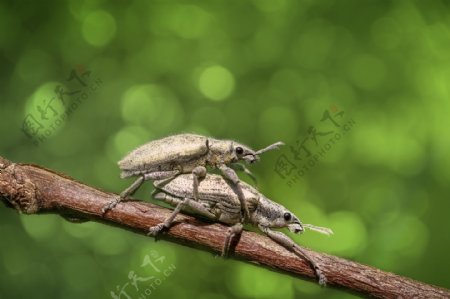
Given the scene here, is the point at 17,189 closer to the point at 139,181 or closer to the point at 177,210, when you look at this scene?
the point at 139,181

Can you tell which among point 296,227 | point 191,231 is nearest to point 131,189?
point 191,231

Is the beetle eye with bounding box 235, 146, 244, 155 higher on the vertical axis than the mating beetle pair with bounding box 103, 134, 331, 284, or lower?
higher

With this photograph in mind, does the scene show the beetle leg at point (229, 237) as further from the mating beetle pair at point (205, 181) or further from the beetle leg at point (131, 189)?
the beetle leg at point (131, 189)

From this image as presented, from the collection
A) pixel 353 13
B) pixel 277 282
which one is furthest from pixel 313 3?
pixel 277 282
